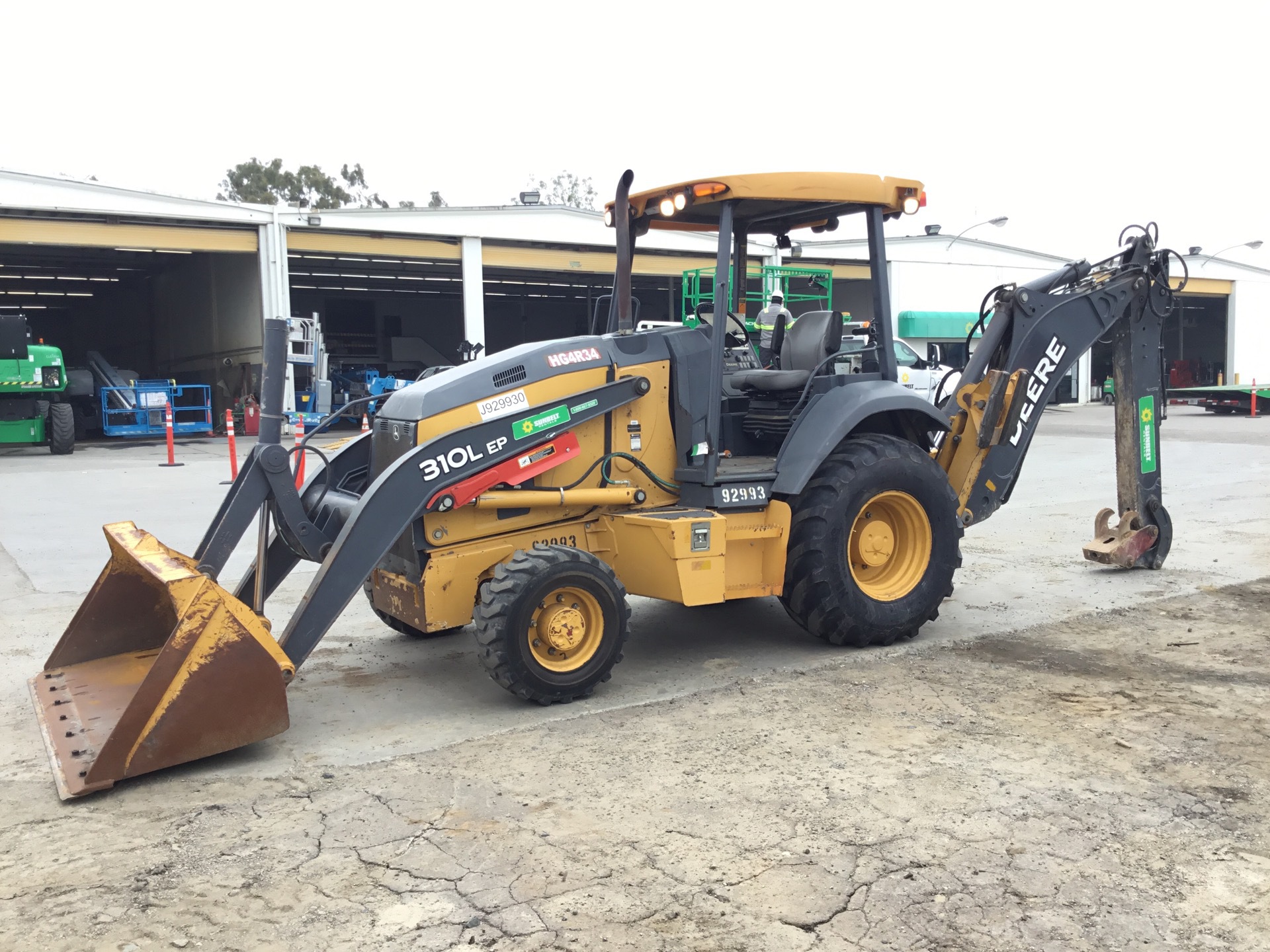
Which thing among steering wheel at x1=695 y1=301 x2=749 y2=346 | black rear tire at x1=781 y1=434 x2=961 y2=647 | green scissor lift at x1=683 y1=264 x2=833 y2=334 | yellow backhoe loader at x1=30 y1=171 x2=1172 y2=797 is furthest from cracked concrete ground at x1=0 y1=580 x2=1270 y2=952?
green scissor lift at x1=683 y1=264 x2=833 y2=334

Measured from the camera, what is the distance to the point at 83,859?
11.9ft

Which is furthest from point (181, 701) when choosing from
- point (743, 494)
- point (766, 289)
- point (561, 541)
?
point (766, 289)

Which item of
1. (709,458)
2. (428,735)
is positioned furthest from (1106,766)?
(428,735)

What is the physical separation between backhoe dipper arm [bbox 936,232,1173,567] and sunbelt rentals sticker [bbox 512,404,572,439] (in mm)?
2509

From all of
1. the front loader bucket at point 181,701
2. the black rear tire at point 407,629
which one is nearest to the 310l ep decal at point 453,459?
the front loader bucket at point 181,701

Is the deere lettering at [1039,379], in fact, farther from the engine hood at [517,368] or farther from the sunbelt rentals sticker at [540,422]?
the sunbelt rentals sticker at [540,422]

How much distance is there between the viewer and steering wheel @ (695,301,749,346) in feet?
20.9

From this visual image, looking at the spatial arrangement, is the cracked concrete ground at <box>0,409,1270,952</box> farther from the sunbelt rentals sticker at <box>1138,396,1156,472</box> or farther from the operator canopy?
the operator canopy

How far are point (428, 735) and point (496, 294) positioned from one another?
39.2 metres

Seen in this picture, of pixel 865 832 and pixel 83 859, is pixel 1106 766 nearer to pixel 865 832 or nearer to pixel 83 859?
pixel 865 832

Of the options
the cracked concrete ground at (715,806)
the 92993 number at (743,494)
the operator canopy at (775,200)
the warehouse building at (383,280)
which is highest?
the warehouse building at (383,280)

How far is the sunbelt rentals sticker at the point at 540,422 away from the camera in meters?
5.31

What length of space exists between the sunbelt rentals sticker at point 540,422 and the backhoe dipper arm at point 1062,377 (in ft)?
8.23

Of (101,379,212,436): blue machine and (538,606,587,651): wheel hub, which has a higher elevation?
(101,379,212,436): blue machine
